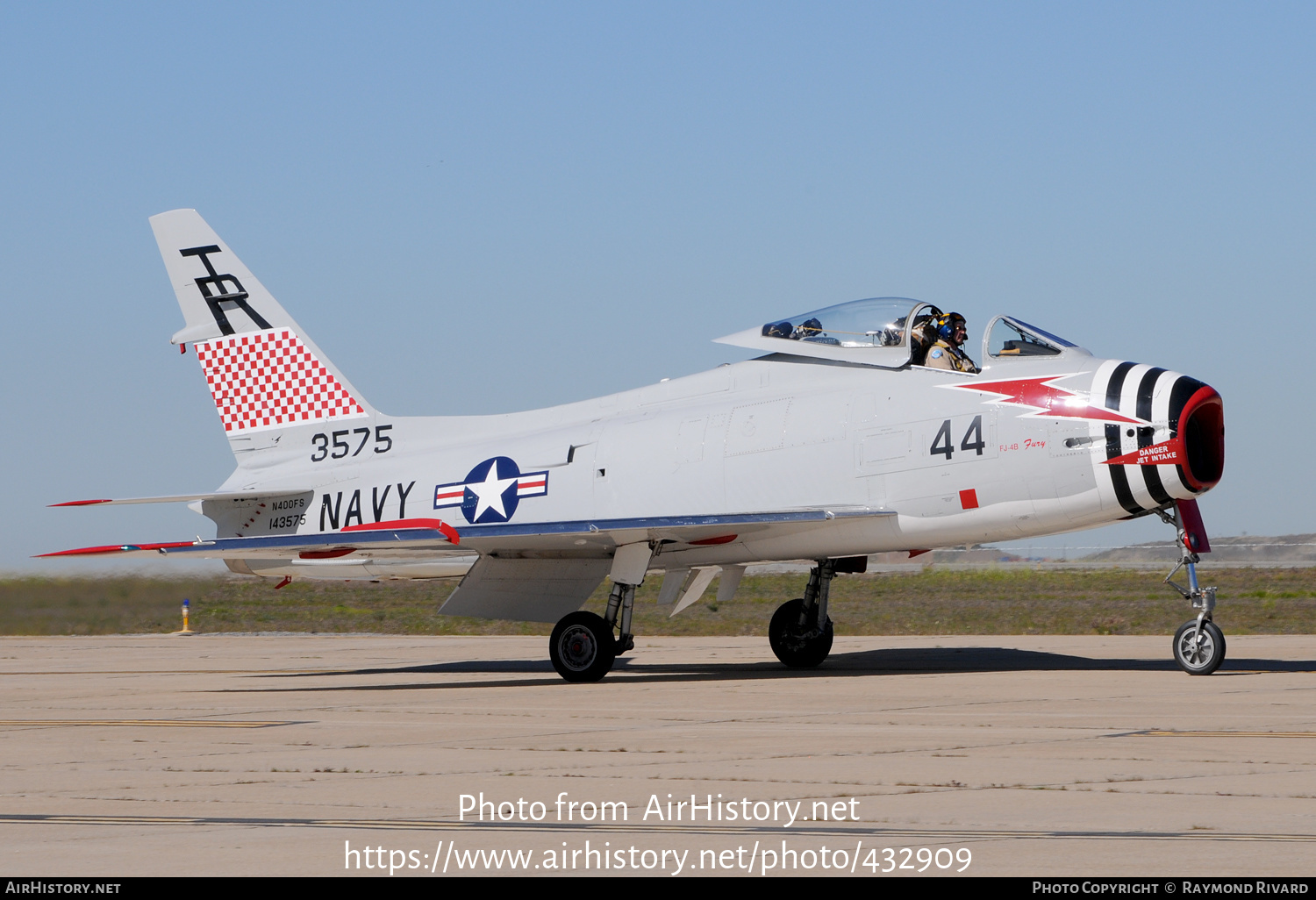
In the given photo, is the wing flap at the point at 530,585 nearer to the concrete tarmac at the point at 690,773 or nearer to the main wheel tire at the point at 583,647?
the concrete tarmac at the point at 690,773

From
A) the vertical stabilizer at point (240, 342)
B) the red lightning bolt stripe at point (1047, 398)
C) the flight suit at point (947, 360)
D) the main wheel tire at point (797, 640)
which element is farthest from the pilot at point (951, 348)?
the vertical stabilizer at point (240, 342)

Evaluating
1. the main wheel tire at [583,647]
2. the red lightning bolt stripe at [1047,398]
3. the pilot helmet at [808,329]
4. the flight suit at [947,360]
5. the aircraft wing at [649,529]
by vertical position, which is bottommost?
the main wheel tire at [583,647]

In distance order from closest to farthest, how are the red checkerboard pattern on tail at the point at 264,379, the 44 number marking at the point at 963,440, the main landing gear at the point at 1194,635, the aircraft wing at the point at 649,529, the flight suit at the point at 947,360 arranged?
the main landing gear at the point at 1194,635
the 44 number marking at the point at 963,440
the aircraft wing at the point at 649,529
the flight suit at the point at 947,360
the red checkerboard pattern on tail at the point at 264,379

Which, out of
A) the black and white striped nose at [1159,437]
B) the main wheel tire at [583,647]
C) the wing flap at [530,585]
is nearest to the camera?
the black and white striped nose at [1159,437]

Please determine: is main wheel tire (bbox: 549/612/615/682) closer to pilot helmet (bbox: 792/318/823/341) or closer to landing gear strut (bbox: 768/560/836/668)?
landing gear strut (bbox: 768/560/836/668)

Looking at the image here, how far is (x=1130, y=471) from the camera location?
530 inches

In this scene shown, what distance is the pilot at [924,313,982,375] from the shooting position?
14.9 meters

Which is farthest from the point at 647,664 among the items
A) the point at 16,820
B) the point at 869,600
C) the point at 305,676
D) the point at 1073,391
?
the point at 869,600

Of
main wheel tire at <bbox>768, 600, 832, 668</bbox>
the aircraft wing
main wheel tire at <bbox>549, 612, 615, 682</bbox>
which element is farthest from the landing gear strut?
main wheel tire at <bbox>549, 612, 615, 682</bbox>

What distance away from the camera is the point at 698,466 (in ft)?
52.4

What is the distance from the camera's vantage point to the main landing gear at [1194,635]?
1385cm

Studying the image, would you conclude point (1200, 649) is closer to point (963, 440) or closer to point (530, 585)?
point (963, 440)

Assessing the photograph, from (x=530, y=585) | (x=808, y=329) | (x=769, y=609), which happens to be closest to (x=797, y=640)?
(x=530, y=585)

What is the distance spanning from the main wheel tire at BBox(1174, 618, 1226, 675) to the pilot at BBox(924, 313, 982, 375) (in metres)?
3.26
